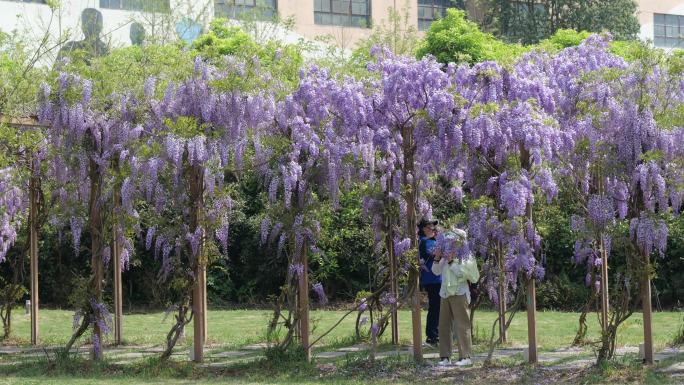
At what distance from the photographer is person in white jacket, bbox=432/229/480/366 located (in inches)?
439

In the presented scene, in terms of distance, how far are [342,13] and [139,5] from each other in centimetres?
1055

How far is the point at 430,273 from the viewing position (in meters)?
12.4

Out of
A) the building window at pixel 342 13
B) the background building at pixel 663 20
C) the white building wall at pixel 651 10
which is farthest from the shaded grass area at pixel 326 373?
the background building at pixel 663 20

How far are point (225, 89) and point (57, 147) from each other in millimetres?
2341

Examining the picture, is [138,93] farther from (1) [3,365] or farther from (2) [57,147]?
(1) [3,365]

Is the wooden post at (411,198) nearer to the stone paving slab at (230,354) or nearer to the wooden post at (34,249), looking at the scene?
the stone paving slab at (230,354)

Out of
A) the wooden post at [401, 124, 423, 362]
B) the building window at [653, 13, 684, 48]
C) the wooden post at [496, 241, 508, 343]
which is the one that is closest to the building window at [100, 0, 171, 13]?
the wooden post at [496, 241, 508, 343]

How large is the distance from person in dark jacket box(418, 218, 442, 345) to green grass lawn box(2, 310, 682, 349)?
2.36 feet

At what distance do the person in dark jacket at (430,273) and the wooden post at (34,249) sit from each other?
17.0 ft

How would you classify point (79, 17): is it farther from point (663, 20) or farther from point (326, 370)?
point (326, 370)

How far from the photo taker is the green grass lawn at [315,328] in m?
13.6

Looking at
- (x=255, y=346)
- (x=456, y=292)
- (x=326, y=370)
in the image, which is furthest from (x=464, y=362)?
(x=255, y=346)

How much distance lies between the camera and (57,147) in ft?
40.6

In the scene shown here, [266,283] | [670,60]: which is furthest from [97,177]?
[266,283]
